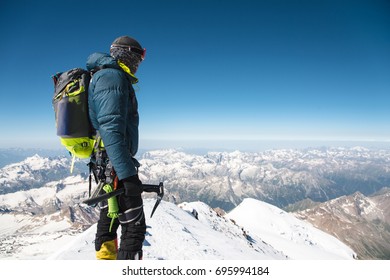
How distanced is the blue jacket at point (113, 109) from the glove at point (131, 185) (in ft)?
0.51

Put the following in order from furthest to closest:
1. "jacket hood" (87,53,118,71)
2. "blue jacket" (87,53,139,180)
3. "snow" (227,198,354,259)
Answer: "snow" (227,198,354,259) < "jacket hood" (87,53,118,71) < "blue jacket" (87,53,139,180)

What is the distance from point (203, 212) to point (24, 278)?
30.7 meters

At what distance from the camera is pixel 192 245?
590 inches

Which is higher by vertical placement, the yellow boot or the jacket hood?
the jacket hood

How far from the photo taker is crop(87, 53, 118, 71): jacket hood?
5324 millimetres

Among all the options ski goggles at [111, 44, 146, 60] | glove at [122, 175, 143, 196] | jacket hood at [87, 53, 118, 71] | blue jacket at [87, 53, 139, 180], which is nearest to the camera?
blue jacket at [87, 53, 139, 180]

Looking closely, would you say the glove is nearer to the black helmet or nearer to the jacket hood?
the jacket hood

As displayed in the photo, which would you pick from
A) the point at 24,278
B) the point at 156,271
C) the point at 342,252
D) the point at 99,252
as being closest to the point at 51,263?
the point at 24,278

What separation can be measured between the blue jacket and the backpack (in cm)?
22

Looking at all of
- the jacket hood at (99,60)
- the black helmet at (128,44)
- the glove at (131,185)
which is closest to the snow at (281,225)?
the glove at (131,185)

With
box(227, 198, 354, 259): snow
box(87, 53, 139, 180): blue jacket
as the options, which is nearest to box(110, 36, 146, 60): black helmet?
box(87, 53, 139, 180): blue jacket

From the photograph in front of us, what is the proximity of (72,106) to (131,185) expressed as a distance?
1.99 meters

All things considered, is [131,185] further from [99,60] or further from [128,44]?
[128,44]

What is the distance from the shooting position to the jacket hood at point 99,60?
5.32m
